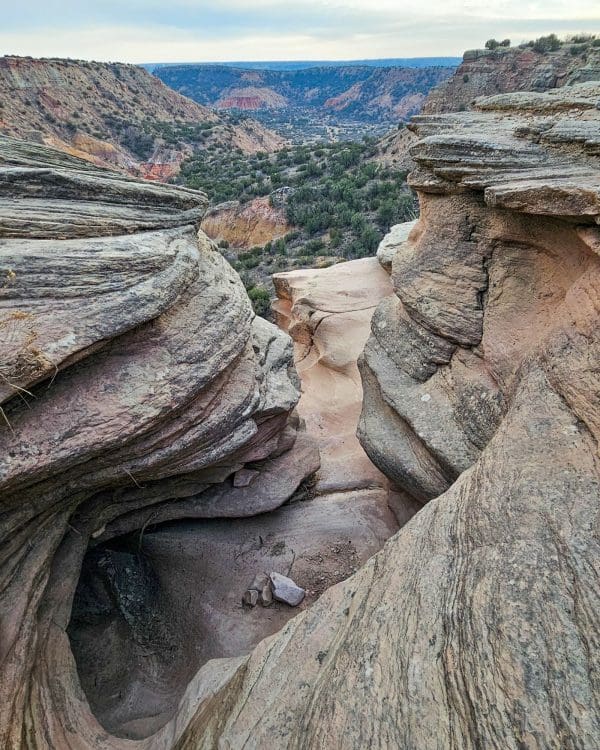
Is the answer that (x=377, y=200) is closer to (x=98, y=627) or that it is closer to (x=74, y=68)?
(x=98, y=627)

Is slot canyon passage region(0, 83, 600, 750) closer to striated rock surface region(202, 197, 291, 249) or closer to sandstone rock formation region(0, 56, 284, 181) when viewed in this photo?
striated rock surface region(202, 197, 291, 249)

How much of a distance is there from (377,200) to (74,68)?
56.9 m

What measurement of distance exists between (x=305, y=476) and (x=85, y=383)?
4.35m

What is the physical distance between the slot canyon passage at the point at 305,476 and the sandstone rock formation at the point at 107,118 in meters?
45.8

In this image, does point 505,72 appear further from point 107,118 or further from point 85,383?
point 85,383

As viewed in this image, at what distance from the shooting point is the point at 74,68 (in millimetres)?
67438

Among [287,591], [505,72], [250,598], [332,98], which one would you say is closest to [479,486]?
[287,591]

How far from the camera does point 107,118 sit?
2525 inches

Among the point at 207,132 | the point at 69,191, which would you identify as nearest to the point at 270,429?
the point at 69,191

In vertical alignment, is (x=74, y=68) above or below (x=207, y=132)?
above

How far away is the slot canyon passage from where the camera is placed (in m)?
3.84

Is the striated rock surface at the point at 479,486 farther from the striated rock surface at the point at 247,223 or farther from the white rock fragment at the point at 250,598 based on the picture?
the striated rock surface at the point at 247,223

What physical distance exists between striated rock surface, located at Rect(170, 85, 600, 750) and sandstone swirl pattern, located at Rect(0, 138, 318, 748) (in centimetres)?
206

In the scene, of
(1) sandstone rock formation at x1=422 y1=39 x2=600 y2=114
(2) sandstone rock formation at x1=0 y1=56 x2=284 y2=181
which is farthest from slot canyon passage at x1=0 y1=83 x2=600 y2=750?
(2) sandstone rock formation at x1=0 y1=56 x2=284 y2=181
